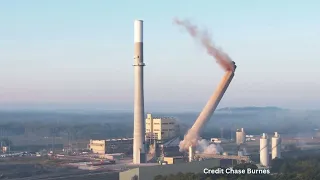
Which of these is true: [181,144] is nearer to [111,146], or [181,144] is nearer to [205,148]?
[205,148]

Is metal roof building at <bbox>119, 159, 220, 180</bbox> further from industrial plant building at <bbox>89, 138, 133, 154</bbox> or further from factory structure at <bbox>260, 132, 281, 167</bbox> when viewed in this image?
industrial plant building at <bbox>89, 138, 133, 154</bbox>

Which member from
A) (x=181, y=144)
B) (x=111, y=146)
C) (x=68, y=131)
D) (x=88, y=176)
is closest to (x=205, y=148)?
(x=181, y=144)

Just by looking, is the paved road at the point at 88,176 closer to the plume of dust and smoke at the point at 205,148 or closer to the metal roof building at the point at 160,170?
the metal roof building at the point at 160,170

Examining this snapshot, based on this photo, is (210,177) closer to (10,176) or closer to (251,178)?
(251,178)

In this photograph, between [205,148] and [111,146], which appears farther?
[111,146]

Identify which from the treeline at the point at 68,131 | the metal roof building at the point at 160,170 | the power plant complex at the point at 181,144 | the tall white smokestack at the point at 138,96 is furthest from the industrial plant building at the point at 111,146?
the treeline at the point at 68,131

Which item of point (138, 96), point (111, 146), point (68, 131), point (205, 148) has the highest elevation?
point (138, 96)

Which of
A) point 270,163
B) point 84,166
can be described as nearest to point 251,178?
point 270,163

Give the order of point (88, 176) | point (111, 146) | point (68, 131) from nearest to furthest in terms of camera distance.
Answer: point (88, 176)
point (111, 146)
point (68, 131)
